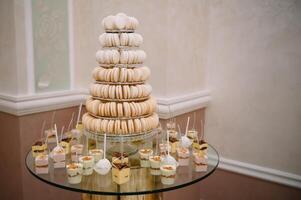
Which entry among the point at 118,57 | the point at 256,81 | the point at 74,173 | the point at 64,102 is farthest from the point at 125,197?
the point at 256,81

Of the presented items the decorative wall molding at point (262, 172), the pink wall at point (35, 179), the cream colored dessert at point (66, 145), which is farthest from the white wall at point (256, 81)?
the cream colored dessert at point (66, 145)

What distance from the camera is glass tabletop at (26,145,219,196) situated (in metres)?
1.19

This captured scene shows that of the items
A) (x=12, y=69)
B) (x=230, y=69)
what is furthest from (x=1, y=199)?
(x=230, y=69)

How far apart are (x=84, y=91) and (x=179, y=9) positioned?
89 cm

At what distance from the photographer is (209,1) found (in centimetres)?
229

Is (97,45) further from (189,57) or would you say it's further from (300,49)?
(300,49)

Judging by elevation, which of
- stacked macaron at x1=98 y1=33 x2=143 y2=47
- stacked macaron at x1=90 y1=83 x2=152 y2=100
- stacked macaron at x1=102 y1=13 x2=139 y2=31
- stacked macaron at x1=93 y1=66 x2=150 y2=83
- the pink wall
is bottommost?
the pink wall

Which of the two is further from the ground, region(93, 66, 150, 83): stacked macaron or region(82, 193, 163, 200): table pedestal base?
region(93, 66, 150, 83): stacked macaron

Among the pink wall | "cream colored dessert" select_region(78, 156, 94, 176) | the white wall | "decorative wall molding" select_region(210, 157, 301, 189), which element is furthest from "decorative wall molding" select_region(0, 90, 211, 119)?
"cream colored dessert" select_region(78, 156, 94, 176)

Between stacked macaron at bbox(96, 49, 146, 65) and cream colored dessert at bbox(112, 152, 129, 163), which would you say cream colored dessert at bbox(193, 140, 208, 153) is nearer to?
cream colored dessert at bbox(112, 152, 129, 163)

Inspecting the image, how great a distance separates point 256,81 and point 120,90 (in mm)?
1090

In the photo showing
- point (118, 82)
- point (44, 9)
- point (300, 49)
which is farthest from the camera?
point (44, 9)

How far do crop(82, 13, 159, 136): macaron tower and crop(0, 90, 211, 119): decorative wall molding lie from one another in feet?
1.77

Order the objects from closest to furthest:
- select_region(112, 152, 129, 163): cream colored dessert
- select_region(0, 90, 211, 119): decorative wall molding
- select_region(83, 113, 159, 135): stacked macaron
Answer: select_region(112, 152, 129, 163): cream colored dessert, select_region(83, 113, 159, 135): stacked macaron, select_region(0, 90, 211, 119): decorative wall molding
